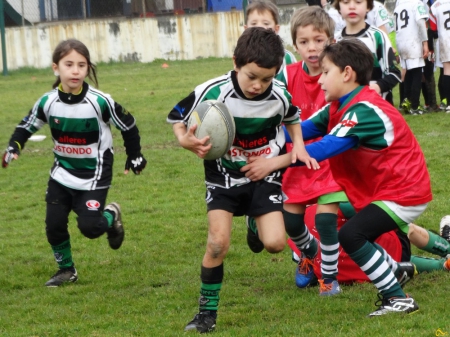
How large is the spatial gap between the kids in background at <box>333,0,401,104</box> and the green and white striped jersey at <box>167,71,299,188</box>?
169 centimetres

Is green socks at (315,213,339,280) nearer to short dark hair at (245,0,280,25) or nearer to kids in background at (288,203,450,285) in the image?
kids in background at (288,203,450,285)

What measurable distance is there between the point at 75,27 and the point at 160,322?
64.4 feet

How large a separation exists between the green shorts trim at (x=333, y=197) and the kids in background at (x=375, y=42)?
125cm

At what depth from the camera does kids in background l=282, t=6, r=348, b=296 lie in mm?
5371

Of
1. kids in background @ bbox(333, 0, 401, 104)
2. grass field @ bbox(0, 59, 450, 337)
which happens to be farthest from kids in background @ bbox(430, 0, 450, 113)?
kids in background @ bbox(333, 0, 401, 104)

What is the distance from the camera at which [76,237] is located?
7.46 meters

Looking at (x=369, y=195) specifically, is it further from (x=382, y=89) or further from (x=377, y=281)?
(x=382, y=89)

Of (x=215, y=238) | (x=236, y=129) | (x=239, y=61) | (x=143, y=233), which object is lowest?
(x=143, y=233)

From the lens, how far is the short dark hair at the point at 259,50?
459 centimetres

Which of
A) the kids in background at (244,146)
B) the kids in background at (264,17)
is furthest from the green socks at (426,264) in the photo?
the kids in background at (264,17)

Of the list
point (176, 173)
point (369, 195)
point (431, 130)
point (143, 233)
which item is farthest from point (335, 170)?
point (431, 130)

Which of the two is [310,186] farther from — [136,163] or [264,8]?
[264,8]

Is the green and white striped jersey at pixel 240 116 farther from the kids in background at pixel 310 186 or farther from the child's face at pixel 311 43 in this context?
the child's face at pixel 311 43

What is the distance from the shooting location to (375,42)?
6.64m
